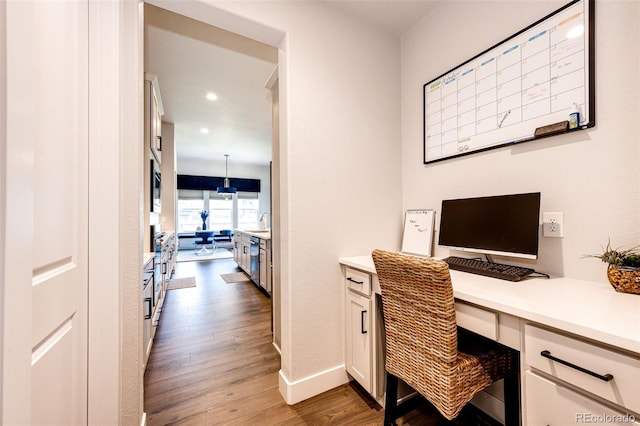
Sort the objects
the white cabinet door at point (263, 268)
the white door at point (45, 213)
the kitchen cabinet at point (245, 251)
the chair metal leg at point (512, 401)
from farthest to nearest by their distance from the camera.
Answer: the kitchen cabinet at point (245, 251)
the white cabinet door at point (263, 268)
the chair metal leg at point (512, 401)
the white door at point (45, 213)

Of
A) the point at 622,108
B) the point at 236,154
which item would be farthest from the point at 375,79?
the point at 236,154

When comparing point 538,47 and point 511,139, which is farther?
point 511,139

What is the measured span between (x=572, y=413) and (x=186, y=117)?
17.0 feet

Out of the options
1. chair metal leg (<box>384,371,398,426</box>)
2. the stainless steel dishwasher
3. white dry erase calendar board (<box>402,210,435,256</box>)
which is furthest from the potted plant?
the stainless steel dishwasher

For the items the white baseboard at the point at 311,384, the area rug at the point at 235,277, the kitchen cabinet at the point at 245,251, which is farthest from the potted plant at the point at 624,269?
the area rug at the point at 235,277

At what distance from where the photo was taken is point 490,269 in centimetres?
135

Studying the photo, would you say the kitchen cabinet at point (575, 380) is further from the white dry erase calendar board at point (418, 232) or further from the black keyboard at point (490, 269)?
the white dry erase calendar board at point (418, 232)

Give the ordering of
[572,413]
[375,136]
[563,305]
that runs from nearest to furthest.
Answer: [572,413] < [563,305] < [375,136]

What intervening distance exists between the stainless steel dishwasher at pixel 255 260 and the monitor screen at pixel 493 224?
277cm

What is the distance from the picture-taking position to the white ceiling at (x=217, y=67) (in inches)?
77.9

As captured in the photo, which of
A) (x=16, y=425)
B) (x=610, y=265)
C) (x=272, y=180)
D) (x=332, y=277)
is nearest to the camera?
(x=16, y=425)

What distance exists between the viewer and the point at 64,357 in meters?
0.91

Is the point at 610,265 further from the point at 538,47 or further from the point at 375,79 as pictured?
the point at 375,79

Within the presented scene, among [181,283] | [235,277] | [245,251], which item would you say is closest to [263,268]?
[245,251]
